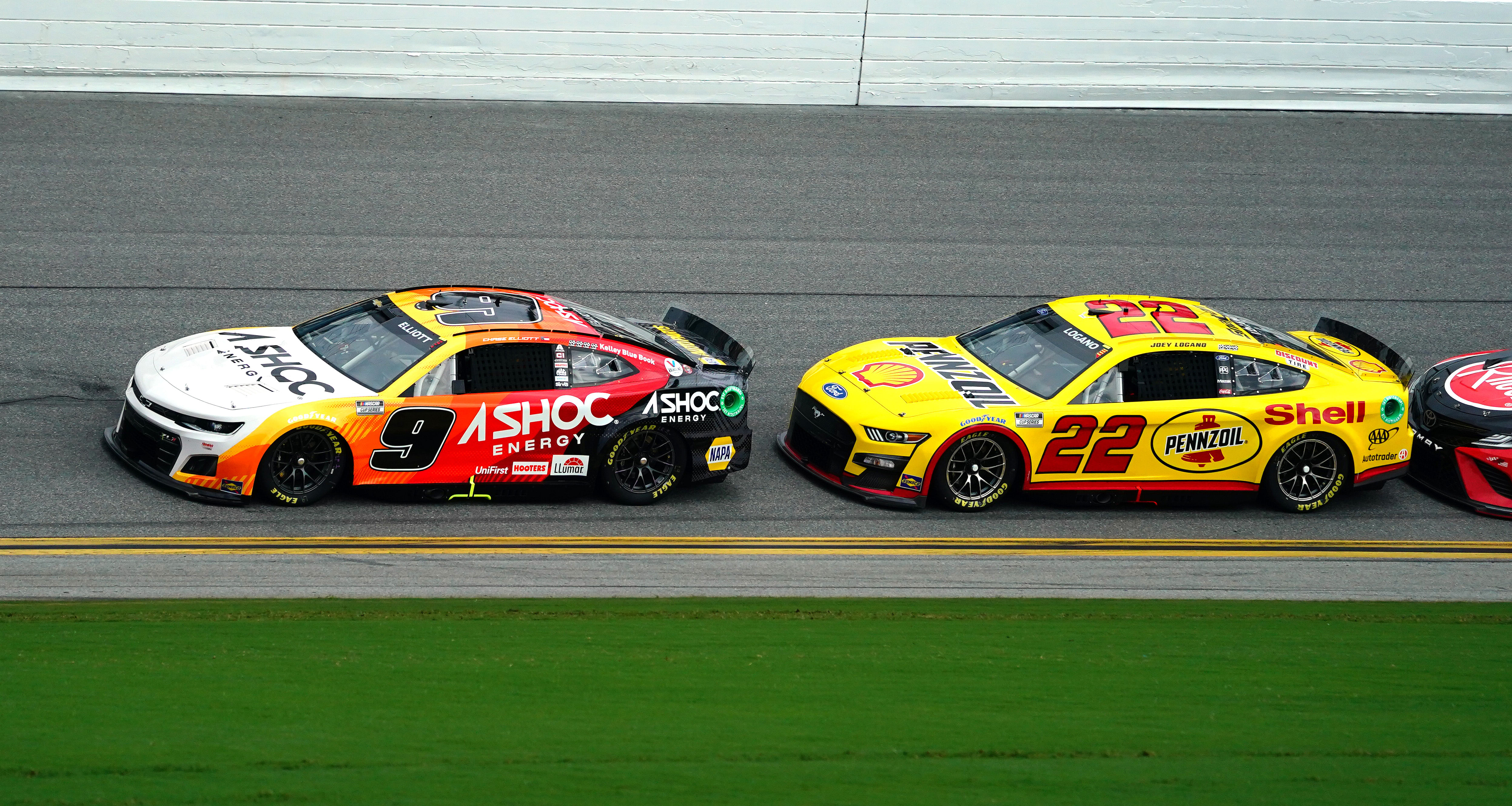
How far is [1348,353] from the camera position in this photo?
12.1m

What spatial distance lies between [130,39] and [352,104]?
2.70 metres

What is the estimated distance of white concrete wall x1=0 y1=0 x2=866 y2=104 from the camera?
56.0ft

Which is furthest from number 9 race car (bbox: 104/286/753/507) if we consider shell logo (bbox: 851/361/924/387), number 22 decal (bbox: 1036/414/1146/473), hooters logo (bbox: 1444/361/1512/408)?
hooters logo (bbox: 1444/361/1512/408)

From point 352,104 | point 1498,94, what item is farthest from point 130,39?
point 1498,94

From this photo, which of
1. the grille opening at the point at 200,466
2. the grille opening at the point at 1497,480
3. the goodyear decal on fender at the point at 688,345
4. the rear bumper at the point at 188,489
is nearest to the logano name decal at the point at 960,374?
the goodyear decal on fender at the point at 688,345

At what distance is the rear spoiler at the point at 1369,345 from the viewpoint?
11992 millimetres

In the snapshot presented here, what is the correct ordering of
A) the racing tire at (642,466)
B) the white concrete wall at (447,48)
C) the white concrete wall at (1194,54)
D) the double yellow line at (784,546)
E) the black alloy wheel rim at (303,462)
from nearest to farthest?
1. the double yellow line at (784,546)
2. the black alloy wheel rim at (303,462)
3. the racing tire at (642,466)
4. the white concrete wall at (447,48)
5. the white concrete wall at (1194,54)

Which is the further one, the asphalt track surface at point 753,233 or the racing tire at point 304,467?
the asphalt track surface at point 753,233

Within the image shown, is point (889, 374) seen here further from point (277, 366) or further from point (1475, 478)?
point (1475, 478)

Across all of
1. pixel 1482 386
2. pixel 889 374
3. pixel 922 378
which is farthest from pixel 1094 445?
pixel 1482 386

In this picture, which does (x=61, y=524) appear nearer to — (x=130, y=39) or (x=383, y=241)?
(x=383, y=241)

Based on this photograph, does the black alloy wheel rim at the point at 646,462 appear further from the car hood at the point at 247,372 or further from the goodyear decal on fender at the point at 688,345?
the car hood at the point at 247,372

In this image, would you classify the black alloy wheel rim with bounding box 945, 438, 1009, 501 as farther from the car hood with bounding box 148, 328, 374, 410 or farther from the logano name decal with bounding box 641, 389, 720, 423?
the car hood with bounding box 148, 328, 374, 410

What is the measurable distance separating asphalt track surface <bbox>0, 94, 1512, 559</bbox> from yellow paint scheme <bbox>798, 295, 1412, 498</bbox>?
0.37 m
